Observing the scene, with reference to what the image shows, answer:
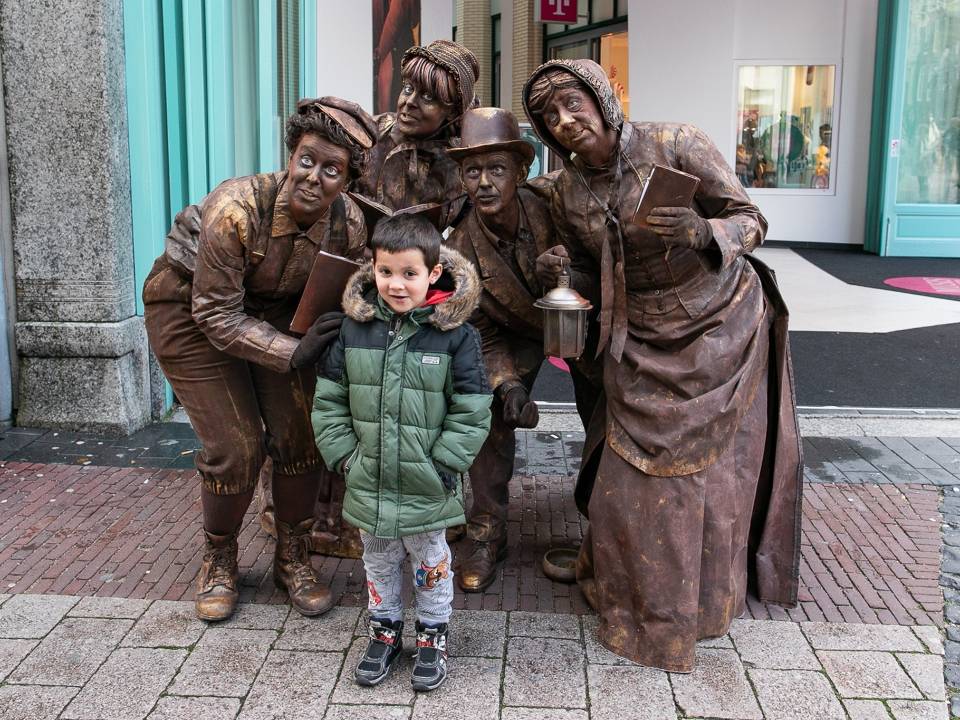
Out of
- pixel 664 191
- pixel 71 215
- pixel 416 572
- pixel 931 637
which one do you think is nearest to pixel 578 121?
pixel 664 191

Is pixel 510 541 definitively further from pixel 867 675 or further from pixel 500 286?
pixel 867 675

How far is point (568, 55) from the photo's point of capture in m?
22.2

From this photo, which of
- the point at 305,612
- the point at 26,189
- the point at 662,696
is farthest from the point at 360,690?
the point at 26,189

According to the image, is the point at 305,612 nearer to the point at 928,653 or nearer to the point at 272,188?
the point at 272,188

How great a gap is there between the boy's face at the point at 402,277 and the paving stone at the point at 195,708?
4.39 feet

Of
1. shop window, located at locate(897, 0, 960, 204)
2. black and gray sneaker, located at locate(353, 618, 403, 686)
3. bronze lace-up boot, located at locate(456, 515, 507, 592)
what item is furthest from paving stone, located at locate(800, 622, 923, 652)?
shop window, located at locate(897, 0, 960, 204)

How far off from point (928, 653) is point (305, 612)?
7.31ft

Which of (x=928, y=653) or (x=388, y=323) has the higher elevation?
(x=388, y=323)

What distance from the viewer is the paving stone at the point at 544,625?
3.66 metres

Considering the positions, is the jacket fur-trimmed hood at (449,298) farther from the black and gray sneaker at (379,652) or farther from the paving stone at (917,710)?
the paving stone at (917,710)

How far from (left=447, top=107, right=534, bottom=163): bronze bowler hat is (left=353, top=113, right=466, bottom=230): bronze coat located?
494 millimetres

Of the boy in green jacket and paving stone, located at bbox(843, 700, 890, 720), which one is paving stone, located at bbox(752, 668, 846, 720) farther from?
the boy in green jacket

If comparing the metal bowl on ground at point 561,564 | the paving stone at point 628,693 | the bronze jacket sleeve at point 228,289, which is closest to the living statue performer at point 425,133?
the bronze jacket sleeve at point 228,289

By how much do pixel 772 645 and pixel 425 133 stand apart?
2.46 m
